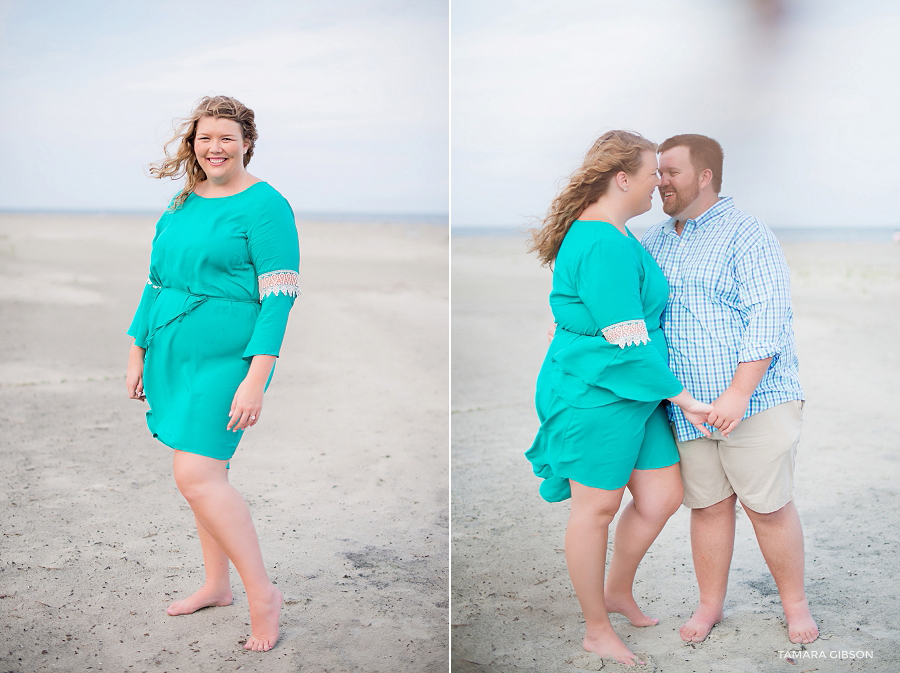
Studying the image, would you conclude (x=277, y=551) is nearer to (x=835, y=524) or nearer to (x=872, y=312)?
(x=835, y=524)

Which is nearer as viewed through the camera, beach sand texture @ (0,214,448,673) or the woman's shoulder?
the woman's shoulder

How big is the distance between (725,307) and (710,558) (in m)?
0.75

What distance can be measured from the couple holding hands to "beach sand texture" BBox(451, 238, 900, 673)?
187 mm

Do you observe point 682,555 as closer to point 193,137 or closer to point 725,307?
point 725,307

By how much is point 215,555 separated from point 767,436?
1.64 meters

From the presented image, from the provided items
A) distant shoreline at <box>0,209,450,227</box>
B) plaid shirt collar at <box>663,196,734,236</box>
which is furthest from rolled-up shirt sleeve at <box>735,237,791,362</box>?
distant shoreline at <box>0,209,450,227</box>

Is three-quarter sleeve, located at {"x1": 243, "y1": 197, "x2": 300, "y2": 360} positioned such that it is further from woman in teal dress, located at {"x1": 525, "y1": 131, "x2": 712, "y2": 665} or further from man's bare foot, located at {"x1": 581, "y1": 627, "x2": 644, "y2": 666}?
man's bare foot, located at {"x1": 581, "y1": 627, "x2": 644, "y2": 666}

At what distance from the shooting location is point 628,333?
215 centimetres

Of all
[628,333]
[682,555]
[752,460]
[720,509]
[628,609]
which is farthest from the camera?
[682,555]

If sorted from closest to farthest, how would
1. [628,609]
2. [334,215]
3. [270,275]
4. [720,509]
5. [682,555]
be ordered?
[270,275] < [720,509] < [628,609] < [682,555] < [334,215]

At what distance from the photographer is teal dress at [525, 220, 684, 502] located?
215 centimetres

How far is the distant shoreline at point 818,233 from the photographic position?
1294 centimetres

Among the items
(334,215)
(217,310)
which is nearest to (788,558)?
(217,310)

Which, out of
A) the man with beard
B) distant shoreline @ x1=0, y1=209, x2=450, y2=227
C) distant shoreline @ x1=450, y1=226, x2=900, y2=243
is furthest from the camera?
distant shoreline @ x1=450, y1=226, x2=900, y2=243
